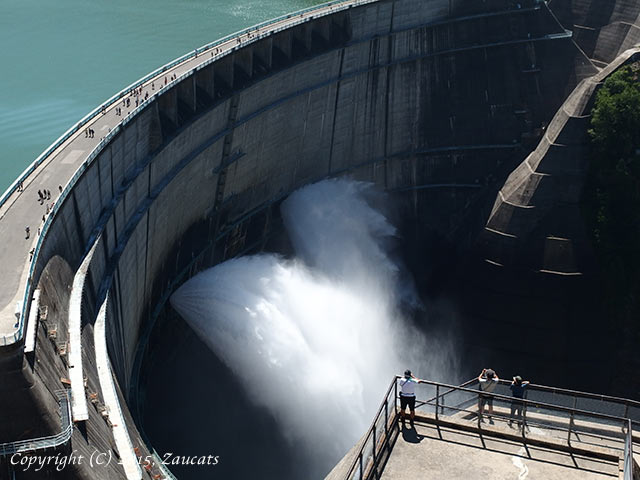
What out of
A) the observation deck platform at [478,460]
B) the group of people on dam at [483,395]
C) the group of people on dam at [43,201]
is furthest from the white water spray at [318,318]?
the observation deck platform at [478,460]

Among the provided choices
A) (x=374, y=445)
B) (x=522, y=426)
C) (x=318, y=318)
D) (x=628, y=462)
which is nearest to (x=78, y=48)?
(x=318, y=318)

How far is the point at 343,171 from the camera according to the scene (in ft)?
150

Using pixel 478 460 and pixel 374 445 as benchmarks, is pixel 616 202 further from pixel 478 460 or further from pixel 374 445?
pixel 374 445

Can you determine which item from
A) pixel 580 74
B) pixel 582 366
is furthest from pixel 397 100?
pixel 582 366

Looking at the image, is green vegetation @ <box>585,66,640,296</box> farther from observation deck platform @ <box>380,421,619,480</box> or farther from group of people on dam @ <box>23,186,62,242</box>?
observation deck platform @ <box>380,421,619,480</box>

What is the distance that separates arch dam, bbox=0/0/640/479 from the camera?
24.8 meters

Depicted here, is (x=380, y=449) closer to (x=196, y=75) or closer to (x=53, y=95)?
(x=196, y=75)

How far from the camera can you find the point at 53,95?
153ft

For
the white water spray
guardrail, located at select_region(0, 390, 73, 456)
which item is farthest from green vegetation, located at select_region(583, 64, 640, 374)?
guardrail, located at select_region(0, 390, 73, 456)

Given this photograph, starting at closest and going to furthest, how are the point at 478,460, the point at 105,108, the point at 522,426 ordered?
the point at 478,460 → the point at 522,426 → the point at 105,108

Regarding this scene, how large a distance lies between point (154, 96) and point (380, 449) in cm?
2242

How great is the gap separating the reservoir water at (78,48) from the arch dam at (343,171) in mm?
9444

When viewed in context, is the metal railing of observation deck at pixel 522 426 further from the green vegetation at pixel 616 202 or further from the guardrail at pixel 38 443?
the green vegetation at pixel 616 202

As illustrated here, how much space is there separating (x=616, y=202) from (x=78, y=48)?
32.9 m
